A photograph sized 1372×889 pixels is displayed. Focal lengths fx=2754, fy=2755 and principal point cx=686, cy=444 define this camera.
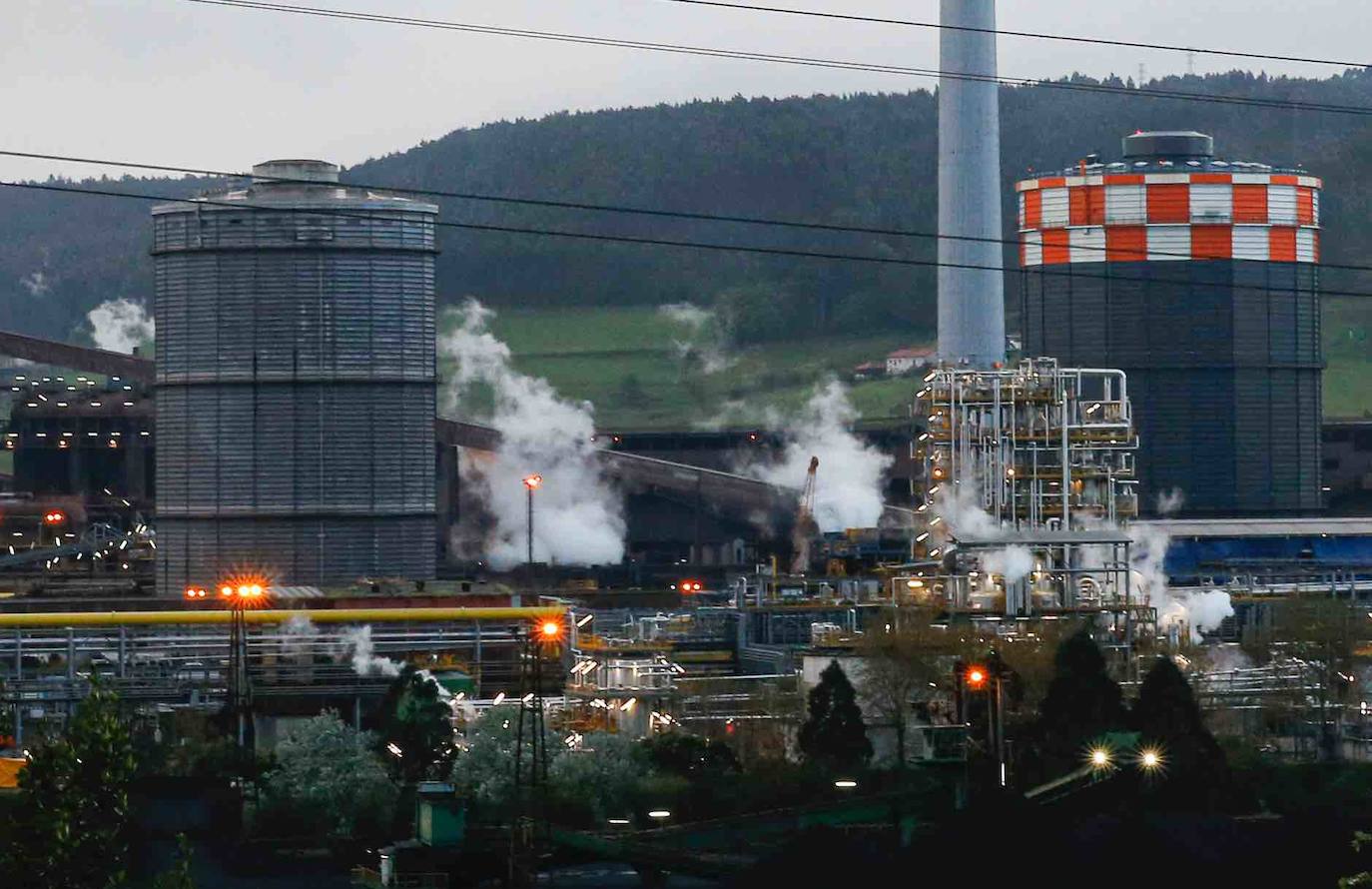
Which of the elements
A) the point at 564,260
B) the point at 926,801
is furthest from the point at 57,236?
the point at 926,801

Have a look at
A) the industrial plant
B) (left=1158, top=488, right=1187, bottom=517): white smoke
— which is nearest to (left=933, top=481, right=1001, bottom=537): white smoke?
the industrial plant

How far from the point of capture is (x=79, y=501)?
78625 millimetres

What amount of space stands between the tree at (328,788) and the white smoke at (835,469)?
32395 millimetres

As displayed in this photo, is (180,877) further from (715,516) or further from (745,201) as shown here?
(745,201)

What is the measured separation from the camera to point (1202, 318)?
266 ft

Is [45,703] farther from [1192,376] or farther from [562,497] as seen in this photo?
[1192,376]

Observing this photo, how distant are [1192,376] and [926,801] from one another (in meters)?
49.9

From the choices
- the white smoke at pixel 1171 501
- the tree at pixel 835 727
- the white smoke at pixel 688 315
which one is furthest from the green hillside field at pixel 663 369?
the tree at pixel 835 727

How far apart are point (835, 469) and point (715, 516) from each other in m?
4.52

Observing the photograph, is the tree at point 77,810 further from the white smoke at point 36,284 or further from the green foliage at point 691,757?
the white smoke at point 36,284

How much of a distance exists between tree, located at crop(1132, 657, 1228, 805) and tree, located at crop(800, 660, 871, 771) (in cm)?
387

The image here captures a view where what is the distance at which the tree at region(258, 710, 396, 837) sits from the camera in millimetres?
34969

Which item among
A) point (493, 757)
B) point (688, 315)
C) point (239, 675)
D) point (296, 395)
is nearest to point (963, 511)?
point (296, 395)

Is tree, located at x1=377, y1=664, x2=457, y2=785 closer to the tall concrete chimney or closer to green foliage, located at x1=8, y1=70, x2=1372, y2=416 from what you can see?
the tall concrete chimney
